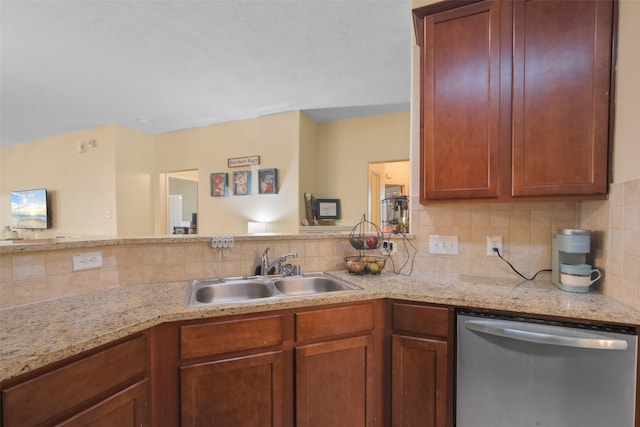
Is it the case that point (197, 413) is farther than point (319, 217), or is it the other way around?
point (319, 217)

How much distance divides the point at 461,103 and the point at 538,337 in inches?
45.0

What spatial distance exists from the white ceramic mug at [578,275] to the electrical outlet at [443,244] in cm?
52

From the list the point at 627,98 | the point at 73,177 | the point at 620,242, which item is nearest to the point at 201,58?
the point at 627,98

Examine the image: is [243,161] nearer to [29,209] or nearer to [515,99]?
[515,99]

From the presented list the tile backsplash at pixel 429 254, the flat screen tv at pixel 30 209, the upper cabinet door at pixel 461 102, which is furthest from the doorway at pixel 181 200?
the upper cabinet door at pixel 461 102

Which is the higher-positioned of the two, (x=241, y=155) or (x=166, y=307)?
(x=241, y=155)

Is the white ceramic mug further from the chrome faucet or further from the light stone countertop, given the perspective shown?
the chrome faucet

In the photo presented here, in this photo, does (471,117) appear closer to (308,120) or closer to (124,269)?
(124,269)

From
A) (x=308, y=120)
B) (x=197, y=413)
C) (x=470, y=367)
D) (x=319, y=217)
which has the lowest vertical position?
(x=197, y=413)

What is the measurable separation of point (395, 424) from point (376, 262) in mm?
799

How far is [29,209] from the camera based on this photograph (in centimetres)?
499

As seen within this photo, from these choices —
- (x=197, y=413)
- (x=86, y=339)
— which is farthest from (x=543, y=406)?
(x=86, y=339)

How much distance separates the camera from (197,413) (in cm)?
110

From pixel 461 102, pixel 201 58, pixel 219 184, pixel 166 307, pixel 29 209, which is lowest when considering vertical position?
pixel 166 307
